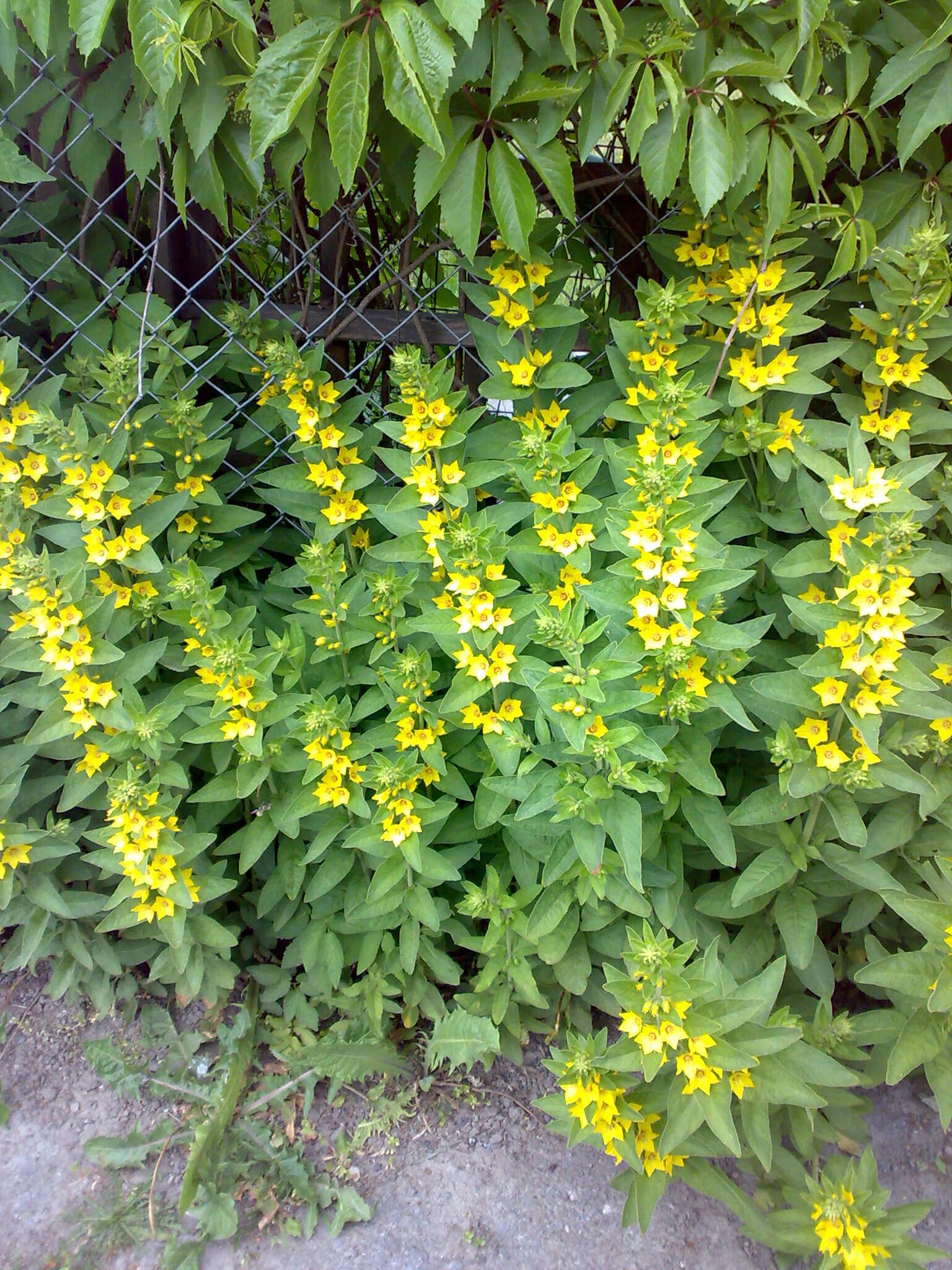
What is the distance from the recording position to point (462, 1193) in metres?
1.98

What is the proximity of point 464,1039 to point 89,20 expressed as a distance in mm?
2079

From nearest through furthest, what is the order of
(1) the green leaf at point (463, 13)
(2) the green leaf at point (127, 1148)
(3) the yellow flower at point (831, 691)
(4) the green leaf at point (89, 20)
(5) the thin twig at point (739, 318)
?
(1) the green leaf at point (463, 13) < (4) the green leaf at point (89, 20) < (3) the yellow flower at point (831, 691) < (5) the thin twig at point (739, 318) < (2) the green leaf at point (127, 1148)

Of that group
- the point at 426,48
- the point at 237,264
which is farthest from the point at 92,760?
the point at 237,264

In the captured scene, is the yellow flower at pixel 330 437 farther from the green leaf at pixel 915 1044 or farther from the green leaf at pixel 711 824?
the green leaf at pixel 915 1044

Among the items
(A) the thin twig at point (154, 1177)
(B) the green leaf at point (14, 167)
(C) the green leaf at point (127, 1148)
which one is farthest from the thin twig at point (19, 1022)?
(B) the green leaf at point (14, 167)

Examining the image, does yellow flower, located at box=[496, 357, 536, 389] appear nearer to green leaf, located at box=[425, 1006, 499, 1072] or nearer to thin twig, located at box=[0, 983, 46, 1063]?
green leaf, located at box=[425, 1006, 499, 1072]

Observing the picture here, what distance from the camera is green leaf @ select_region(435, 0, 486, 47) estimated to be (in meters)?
1.20

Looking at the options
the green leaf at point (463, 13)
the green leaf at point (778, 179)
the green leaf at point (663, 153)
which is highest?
the green leaf at point (463, 13)

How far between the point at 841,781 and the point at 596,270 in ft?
5.71

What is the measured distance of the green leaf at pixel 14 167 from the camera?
76.5 inches

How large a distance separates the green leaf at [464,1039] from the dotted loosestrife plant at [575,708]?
1cm

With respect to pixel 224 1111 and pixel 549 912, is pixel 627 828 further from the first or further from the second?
pixel 224 1111

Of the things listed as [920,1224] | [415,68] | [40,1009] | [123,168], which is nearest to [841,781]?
[920,1224]

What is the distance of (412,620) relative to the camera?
183cm
